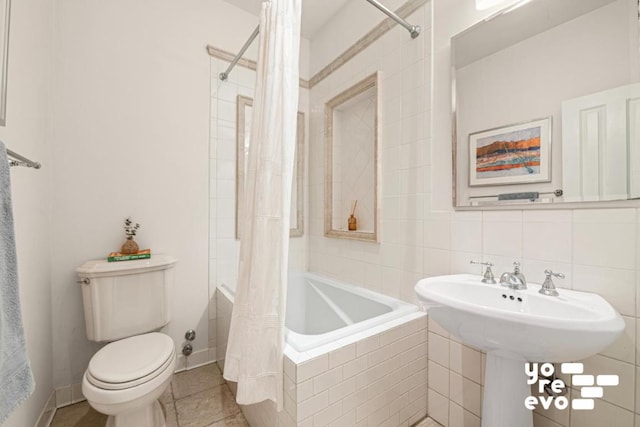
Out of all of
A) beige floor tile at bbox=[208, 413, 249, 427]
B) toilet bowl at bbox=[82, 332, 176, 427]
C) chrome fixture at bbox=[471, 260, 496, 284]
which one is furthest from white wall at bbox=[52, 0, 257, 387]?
chrome fixture at bbox=[471, 260, 496, 284]

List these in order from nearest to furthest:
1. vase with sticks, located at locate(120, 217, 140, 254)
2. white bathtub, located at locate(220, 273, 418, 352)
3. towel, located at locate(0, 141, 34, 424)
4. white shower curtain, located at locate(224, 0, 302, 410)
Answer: towel, located at locate(0, 141, 34, 424) < white shower curtain, located at locate(224, 0, 302, 410) < white bathtub, located at locate(220, 273, 418, 352) < vase with sticks, located at locate(120, 217, 140, 254)

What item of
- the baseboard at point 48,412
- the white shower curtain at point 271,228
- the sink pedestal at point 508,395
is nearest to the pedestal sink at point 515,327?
the sink pedestal at point 508,395

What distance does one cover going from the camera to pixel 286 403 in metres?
1.00

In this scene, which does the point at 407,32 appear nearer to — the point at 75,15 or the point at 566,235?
the point at 566,235

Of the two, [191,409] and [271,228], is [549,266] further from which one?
[191,409]

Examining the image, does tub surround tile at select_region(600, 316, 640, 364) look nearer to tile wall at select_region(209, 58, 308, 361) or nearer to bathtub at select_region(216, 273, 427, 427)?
bathtub at select_region(216, 273, 427, 427)

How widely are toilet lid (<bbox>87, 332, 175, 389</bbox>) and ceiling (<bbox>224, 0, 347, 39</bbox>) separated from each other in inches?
94.3

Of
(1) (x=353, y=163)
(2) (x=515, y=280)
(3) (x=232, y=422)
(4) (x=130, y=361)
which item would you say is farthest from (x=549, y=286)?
(4) (x=130, y=361)

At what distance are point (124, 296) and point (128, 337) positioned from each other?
9.2 inches

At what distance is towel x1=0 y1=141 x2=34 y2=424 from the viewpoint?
2.20ft

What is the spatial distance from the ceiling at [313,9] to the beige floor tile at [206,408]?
9.04 feet

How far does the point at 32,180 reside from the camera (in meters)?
1.27

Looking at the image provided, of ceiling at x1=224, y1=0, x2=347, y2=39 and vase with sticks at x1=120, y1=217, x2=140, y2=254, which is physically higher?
ceiling at x1=224, y1=0, x2=347, y2=39

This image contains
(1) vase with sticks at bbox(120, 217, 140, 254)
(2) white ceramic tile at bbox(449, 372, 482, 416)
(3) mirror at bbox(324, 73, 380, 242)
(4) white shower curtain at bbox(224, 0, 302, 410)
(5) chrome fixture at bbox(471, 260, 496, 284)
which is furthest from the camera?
(3) mirror at bbox(324, 73, 380, 242)
